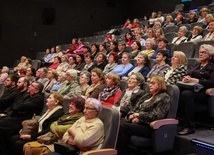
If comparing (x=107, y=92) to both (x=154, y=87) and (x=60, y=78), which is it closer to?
(x=154, y=87)

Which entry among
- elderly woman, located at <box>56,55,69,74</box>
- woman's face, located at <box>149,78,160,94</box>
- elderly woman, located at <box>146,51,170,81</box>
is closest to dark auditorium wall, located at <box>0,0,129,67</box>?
elderly woman, located at <box>56,55,69,74</box>

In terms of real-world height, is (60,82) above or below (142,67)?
below

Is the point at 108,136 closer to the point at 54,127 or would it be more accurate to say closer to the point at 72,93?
the point at 54,127

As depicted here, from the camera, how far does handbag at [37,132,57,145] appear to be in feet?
7.23

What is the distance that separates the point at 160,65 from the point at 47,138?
1.34 metres

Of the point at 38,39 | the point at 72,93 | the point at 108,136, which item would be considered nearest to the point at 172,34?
the point at 72,93

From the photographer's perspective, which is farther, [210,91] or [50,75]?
[50,75]

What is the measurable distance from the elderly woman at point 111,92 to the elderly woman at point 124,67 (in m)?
0.64

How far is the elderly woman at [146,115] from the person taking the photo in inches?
83.8

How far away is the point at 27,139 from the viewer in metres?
2.40

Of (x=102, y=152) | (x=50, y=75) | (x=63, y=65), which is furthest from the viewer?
(x=63, y=65)

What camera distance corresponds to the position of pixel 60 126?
2186 millimetres

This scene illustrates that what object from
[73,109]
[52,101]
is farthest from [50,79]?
[73,109]

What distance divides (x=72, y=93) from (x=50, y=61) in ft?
8.15
